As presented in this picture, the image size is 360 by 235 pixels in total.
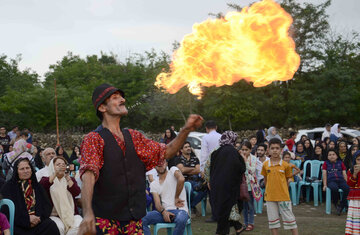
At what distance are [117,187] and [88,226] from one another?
354 millimetres

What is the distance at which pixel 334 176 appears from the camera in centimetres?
957

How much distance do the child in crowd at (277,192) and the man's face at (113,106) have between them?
13.2 ft

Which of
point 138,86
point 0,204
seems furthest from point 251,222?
point 138,86

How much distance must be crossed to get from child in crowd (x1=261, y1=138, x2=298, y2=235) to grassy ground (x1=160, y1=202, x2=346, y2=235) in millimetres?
1152

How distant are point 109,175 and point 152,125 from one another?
115 feet

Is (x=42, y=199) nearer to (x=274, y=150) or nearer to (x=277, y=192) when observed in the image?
(x=277, y=192)

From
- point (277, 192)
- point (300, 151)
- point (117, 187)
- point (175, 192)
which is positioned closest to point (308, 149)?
point (300, 151)

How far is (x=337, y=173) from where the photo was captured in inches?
376

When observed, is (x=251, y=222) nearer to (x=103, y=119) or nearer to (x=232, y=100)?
(x=103, y=119)

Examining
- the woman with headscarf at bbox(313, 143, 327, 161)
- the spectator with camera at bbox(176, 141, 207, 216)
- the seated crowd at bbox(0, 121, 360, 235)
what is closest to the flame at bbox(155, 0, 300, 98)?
the seated crowd at bbox(0, 121, 360, 235)

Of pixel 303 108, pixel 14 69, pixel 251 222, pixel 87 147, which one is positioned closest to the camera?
pixel 87 147

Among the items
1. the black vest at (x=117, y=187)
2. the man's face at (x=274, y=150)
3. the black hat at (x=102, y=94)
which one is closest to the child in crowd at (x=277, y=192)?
the man's face at (x=274, y=150)

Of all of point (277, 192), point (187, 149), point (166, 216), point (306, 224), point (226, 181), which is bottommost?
point (306, 224)

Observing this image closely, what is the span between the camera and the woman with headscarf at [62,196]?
19.8ft
